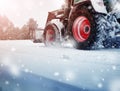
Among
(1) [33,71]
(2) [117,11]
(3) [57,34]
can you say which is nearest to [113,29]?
(2) [117,11]

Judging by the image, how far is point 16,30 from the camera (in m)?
7.87

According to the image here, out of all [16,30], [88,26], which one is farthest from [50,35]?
[16,30]

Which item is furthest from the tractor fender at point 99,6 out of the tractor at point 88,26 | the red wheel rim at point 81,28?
the red wheel rim at point 81,28

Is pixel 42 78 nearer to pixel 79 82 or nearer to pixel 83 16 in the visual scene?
pixel 79 82

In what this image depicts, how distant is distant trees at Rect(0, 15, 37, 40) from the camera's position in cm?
763

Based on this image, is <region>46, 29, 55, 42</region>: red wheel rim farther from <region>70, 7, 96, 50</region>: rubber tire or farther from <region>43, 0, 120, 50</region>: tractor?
<region>70, 7, 96, 50</region>: rubber tire

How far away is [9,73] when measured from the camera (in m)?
2.59

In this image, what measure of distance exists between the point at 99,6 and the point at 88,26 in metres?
0.39

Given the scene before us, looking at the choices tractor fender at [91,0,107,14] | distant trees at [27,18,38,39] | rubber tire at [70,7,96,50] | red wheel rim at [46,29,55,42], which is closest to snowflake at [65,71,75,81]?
rubber tire at [70,7,96,50]

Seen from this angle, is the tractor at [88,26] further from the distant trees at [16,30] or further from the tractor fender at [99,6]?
the distant trees at [16,30]

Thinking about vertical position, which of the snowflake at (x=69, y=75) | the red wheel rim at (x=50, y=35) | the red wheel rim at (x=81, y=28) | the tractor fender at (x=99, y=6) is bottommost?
the snowflake at (x=69, y=75)

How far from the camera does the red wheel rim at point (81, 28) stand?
4828mm

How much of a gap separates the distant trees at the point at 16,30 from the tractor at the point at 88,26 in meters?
2.19

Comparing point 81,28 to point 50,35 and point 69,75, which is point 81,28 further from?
point 69,75
